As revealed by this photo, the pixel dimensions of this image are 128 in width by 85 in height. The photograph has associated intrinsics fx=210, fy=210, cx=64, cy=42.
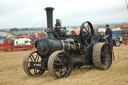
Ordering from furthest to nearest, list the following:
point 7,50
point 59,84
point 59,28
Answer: point 7,50
point 59,28
point 59,84

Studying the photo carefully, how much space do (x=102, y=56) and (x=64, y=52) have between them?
75.7 inches

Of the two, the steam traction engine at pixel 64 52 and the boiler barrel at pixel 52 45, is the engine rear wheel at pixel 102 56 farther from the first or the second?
the boiler barrel at pixel 52 45

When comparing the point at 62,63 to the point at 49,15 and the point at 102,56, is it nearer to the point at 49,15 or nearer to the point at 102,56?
the point at 49,15

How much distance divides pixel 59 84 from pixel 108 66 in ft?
9.57

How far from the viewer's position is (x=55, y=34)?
20.8 feet

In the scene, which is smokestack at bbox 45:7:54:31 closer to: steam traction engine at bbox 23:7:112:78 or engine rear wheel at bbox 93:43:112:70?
steam traction engine at bbox 23:7:112:78

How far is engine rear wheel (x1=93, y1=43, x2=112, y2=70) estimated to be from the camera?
6773 millimetres

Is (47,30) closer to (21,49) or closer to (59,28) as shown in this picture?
(59,28)

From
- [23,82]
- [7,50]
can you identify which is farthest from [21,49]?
[23,82]

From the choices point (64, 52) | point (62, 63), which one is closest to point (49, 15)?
point (64, 52)

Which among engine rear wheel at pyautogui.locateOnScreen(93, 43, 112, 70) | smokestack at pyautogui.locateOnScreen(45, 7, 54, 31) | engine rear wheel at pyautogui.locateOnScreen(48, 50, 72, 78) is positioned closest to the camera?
engine rear wheel at pyautogui.locateOnScreen(48, 50, 72, 78)

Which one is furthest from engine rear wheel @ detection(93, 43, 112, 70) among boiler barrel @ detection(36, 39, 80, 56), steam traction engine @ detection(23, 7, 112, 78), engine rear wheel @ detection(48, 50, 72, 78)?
engine rear wheel @ detection(48, 50, 72, 78)

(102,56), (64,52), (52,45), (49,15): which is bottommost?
(102,56)

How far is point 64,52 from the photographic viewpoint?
580 centimetres
